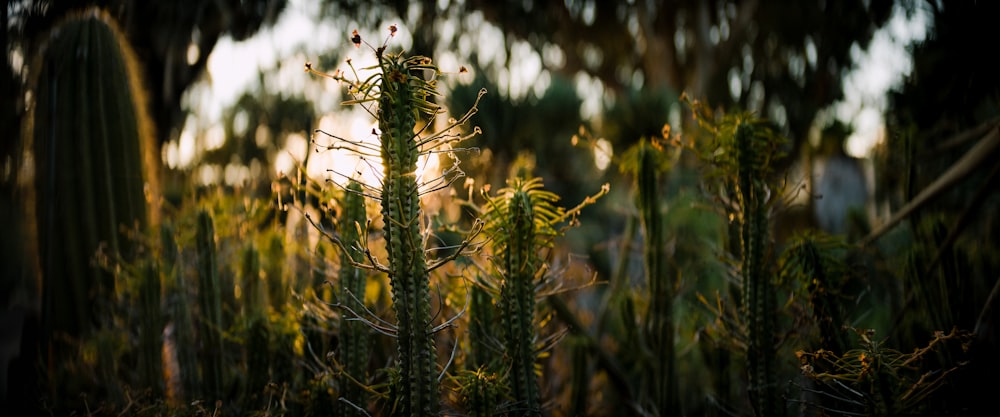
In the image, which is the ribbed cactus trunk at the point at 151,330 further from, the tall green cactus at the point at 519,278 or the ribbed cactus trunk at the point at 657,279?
the ribbed cactus trunk at the point at 657,279

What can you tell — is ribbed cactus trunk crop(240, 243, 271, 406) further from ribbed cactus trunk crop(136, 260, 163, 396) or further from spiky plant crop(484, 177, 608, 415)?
spiky plant crop(484, 177, 608, 415)

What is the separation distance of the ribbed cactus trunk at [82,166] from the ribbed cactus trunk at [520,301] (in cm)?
257

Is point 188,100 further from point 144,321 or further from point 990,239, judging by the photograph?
point 990,239

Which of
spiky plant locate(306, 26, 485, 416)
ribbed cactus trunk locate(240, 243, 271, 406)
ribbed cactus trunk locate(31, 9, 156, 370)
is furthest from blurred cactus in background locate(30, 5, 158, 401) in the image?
spiky plant locate(306, 26, 485, 416)

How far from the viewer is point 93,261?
11.5ft

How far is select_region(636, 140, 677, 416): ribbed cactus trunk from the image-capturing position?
2.81 meters

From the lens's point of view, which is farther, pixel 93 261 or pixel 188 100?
pixel 188 100

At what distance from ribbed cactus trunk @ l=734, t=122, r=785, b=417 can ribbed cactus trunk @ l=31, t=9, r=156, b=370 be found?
130 inches

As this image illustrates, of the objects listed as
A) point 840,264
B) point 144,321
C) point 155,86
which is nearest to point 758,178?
point 840,264

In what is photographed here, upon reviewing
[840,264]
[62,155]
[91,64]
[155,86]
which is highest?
[155,86]

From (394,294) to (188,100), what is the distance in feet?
20.5

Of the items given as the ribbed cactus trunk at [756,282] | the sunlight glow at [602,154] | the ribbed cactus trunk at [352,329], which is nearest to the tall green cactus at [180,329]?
the ribbed cactus trunk at [352,329]

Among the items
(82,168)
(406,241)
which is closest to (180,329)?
(82,168)

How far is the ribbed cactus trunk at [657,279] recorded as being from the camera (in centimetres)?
281
